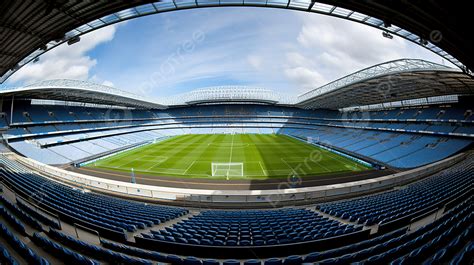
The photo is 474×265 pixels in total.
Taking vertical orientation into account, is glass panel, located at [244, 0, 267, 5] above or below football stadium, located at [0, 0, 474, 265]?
above

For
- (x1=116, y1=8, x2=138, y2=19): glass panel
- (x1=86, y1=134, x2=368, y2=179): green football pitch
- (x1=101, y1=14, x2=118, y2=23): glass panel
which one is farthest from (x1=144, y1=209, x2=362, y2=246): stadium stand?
(x1=86, y1=134, x2=368, y2=179): green football pitch

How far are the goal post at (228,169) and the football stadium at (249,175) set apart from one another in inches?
16.1

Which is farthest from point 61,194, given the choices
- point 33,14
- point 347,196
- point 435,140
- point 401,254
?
point 435,140

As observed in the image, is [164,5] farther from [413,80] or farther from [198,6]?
[413,80]

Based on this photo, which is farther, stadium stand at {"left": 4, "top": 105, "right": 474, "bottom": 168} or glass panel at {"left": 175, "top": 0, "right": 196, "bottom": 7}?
stadium stand at {"left": 4, "top": 105, "right": 474, "bottom": 168}

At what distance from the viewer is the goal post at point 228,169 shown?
82.4 feet

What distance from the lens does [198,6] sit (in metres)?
11.4

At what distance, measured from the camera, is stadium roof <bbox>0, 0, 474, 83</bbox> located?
355 inches

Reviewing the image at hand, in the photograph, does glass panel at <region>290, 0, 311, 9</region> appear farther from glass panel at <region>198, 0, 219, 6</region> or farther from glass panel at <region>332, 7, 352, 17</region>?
glass panel at <region>198, 0, 219, 6</region>

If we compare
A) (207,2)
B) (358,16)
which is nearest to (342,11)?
(358,16)

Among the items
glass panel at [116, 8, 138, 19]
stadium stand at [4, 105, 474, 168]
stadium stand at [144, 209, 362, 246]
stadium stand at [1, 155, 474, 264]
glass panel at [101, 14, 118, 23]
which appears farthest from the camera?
stadium stand at [4, 105, 474, 168]

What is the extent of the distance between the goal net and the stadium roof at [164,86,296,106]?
4157 centimetres

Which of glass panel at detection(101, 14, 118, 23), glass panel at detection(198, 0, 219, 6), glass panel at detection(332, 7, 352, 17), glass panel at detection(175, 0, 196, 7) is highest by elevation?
glass panel at detection(198, 0, 219, 6)

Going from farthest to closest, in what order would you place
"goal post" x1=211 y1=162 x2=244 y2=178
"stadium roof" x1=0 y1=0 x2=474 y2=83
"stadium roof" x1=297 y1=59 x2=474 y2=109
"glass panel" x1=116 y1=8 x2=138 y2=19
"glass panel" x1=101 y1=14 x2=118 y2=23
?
"goal post" x1=211 y1=162 x2=244 y2=178 < "stadium roof" x1=297 y1=59 x2=474 y2=109 < "glass panel" x1=101 y1=14 x2=118 y2=23 < "glass panel" x1=116 y1=8 x2=138 y2=19 < "stadium roof" x1=0 y1=0 x2=474 y2=83
